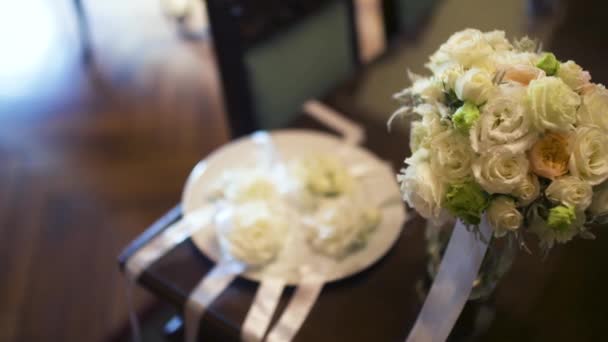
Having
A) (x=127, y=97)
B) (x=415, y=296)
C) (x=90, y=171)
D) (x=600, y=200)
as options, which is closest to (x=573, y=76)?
(x=600, y=200)

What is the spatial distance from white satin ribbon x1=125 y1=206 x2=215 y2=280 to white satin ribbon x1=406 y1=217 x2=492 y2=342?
0.38 metres

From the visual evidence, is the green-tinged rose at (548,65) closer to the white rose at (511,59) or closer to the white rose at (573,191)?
the white rose at (511,59)

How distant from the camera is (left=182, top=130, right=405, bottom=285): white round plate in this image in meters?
0.94

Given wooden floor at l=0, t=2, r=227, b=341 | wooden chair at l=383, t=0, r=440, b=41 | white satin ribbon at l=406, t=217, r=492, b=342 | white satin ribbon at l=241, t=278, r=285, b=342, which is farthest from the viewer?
wooden floor at l=0, t=2, r=227, b=341

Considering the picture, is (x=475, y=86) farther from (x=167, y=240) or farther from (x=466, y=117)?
(x=167, y=240)

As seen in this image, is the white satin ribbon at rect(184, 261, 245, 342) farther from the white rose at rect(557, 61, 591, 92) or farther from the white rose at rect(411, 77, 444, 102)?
the white rose at rect(557, 61, 591, 92)

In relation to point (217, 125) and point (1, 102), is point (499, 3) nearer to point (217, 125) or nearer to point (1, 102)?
point (217, 125)

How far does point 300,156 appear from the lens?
1.12 meters

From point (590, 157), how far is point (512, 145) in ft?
0.26

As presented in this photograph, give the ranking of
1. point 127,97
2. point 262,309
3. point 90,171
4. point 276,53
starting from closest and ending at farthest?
point 262,309 → point 276,53 → point 90,171 → point 127,97

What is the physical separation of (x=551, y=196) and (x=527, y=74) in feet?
0.41

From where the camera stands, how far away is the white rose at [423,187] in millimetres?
641

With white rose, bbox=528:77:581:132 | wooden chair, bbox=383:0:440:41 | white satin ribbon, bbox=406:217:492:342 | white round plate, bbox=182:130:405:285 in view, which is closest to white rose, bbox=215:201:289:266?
white round plate, bbox=182:130:405:285

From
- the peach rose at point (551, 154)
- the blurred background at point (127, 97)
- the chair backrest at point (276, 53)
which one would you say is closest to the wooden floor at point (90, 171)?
the blurred background at point (127, 97)
